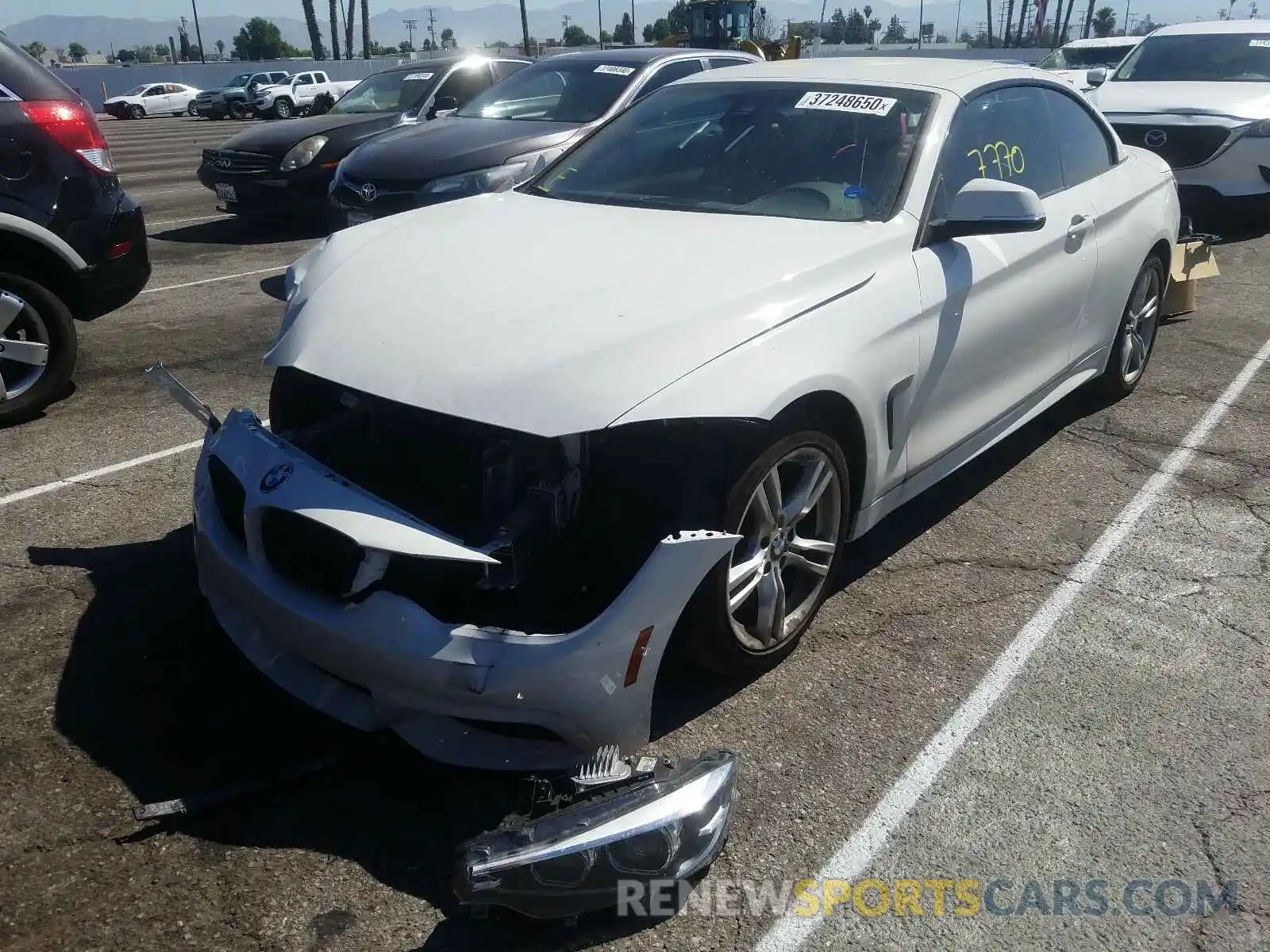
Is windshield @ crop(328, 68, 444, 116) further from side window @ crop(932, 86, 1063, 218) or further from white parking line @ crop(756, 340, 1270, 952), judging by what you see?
white parking line @ crop(756, 340, 1270, 952)

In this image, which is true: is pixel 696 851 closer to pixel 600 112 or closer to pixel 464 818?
pixel 464 818

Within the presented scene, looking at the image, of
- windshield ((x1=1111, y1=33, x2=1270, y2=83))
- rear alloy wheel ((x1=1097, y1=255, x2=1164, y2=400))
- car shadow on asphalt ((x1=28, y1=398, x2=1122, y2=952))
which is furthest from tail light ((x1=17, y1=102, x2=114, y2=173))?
windshield ((x1=1111, y1=33, x2=1270, y2=83))

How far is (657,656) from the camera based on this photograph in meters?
2.78

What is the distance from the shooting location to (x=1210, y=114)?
980 centimetres

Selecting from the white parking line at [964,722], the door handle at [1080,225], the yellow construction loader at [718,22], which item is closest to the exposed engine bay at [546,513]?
the white parking line at [964,722]

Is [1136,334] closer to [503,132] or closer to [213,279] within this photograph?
[503,132]

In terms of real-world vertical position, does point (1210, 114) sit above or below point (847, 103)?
below

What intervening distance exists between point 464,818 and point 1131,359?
14.7 feet

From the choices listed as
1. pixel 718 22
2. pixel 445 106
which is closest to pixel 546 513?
pixel 445 106

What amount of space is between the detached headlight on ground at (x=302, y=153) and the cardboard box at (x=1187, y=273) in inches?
294

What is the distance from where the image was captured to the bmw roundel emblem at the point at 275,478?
286cm

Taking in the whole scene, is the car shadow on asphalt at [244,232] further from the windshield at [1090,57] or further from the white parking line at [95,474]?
the windshield at [1090,57]

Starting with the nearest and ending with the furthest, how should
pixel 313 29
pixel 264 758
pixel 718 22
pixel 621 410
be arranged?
pixel 621 410 → pixel 264 758 → pixel 718 22 → pixel 313 29

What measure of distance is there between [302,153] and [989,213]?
8.36 metres
